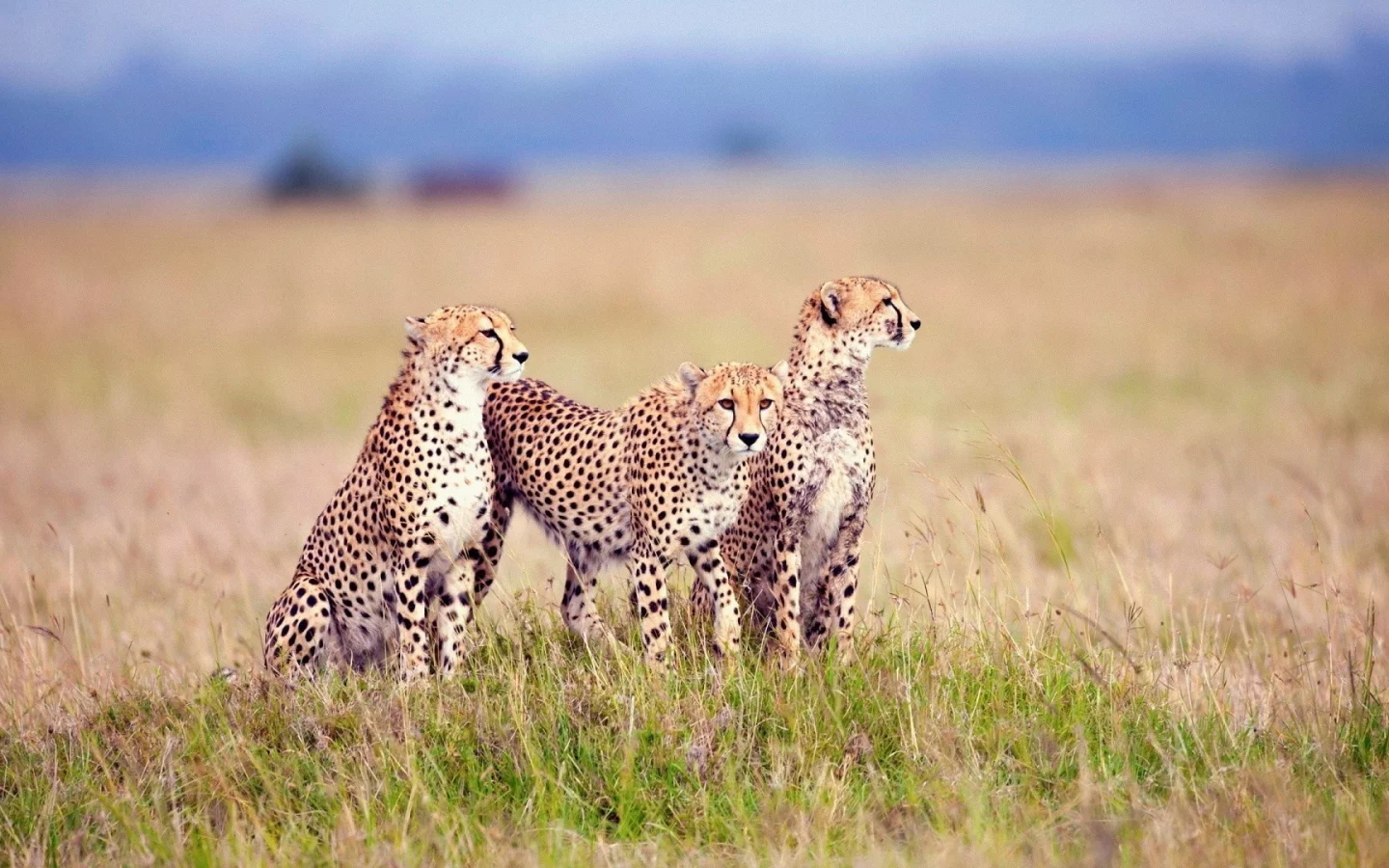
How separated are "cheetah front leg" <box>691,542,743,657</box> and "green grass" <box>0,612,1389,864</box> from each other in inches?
3.9

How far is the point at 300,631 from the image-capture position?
4117 millimetres

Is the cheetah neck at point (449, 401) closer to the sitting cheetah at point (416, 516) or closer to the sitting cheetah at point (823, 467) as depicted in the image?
the sitting cheetah at point (416, 516)

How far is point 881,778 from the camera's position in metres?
3.47

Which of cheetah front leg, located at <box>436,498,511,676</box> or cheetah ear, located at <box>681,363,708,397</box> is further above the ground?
cheetah ear, located at <box>681,363,708,397</box>

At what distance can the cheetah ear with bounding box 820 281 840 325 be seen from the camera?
13.6 ft

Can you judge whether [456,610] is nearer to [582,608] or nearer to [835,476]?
[582,608]

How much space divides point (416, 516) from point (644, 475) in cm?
63

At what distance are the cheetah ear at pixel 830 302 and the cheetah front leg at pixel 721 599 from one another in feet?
2.43

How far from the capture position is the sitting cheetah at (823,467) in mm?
4098

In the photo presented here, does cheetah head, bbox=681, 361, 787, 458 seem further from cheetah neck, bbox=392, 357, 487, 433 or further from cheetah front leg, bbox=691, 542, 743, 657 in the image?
cheetah neck, bbox=392, 357, 487, 433

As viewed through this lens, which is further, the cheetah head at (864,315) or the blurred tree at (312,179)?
the blurred tree at (312,179)

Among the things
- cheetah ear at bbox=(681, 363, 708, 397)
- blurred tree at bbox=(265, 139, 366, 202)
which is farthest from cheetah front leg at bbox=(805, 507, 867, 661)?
blurred tree at bbox=(265, 139, 366, 202)

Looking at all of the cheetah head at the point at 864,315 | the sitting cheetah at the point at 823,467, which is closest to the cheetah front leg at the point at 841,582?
the sitting cheetah at the point at 823,467

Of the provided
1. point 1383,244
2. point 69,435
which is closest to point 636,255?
point 1383,244
